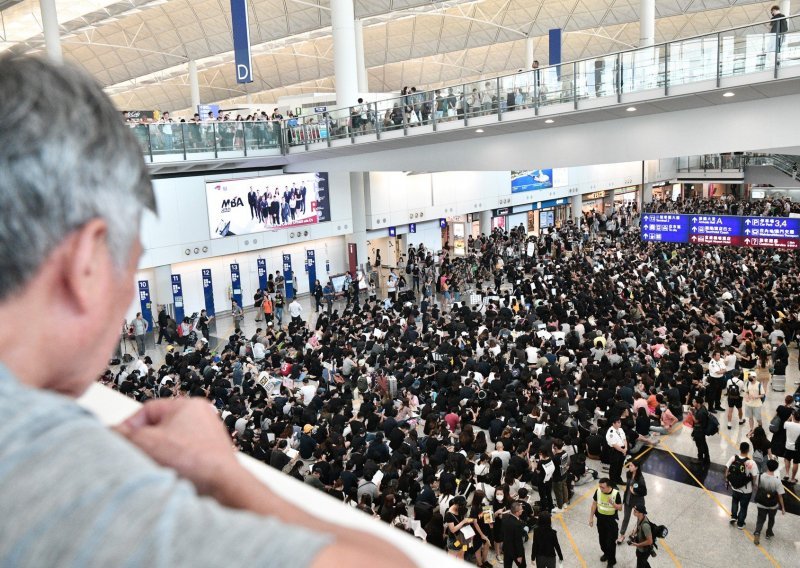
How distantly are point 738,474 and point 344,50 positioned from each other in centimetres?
2103

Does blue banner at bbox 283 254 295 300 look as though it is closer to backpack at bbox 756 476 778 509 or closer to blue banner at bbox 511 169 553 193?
blue banner at bbox 511 169 553 193

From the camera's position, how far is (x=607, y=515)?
959 centimetres

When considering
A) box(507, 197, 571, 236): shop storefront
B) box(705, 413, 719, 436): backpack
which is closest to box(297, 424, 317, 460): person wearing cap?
box(705, 413, 719, 436): backpack

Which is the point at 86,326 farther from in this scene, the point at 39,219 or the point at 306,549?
the point at 306,549

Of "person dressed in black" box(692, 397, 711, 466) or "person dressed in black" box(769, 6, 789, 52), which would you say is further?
"person dressed in black" box(769, 6, 789, 52)

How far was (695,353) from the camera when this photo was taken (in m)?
15.5

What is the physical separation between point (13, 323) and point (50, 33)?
29.6 m

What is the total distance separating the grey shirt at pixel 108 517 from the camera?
1.74ft

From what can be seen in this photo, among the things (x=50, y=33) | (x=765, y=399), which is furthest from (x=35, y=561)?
(x=50, y=33)

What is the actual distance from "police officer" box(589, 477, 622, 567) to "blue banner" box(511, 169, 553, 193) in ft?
103

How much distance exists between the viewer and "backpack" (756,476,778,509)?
1002 centimetres

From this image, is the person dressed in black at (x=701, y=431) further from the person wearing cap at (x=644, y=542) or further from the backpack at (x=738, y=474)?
the person wearing cap at (x=644, y=542)

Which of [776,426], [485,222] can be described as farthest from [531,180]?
[776,426]

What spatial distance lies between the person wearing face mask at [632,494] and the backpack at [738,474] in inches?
49.5
